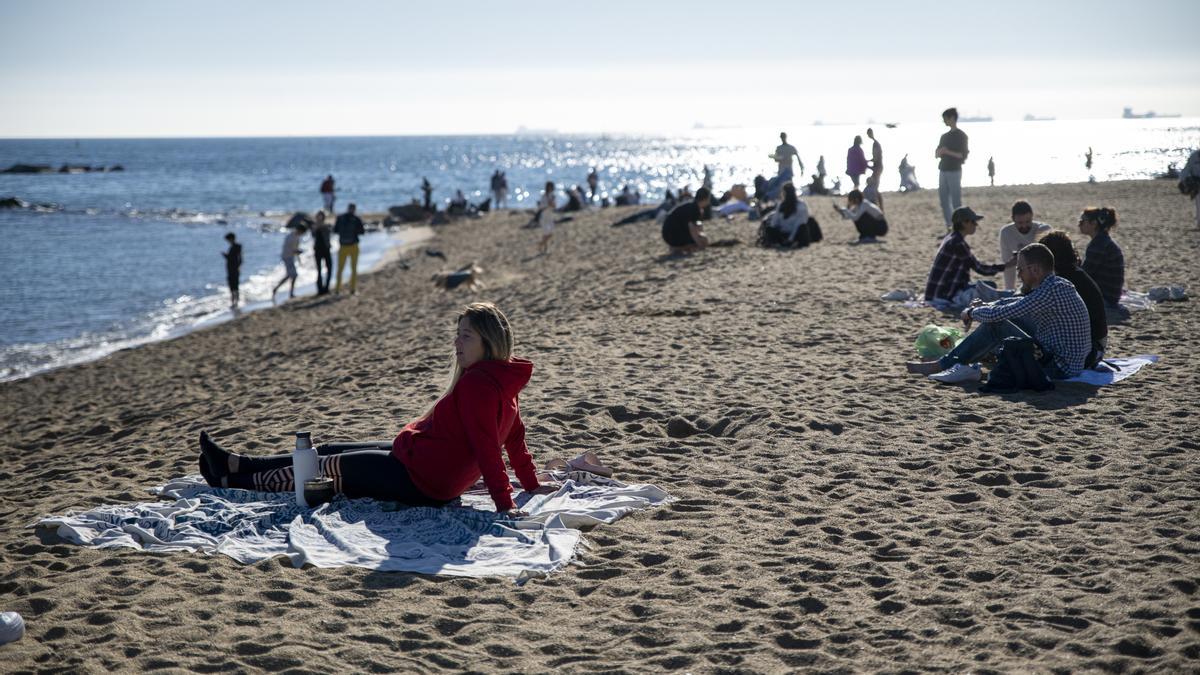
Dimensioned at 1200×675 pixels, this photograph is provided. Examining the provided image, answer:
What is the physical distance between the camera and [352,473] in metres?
5.49

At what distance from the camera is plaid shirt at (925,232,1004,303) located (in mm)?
10688

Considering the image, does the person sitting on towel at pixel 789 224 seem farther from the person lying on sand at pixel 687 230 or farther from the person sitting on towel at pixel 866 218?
the person lying on sand at pixel 687 230

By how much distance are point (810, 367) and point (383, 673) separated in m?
5.78

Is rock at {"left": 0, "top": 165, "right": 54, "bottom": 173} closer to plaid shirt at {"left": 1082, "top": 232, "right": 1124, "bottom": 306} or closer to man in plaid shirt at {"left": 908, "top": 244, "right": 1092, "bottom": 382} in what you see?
plaid shirt at {"left": 1082, "top": 232, "right": 1124, "bottom": 306}

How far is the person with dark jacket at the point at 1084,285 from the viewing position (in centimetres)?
782

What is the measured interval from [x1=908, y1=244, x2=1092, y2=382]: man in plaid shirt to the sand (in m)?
0.32

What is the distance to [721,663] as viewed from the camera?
149 inches

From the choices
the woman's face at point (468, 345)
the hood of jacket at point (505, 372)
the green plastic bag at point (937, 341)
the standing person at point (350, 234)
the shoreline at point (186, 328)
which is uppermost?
the standing person at point (350, 234)

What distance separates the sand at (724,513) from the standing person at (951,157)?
358 cm

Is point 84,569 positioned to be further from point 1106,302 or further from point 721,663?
point 1106,302

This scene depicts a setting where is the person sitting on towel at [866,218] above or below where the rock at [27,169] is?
below

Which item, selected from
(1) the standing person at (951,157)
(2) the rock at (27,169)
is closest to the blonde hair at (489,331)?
(1) the standing person at (951,157)

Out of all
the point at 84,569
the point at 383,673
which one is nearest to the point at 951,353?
the point at 383,673

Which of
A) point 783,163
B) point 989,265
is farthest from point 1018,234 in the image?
point 783,163
